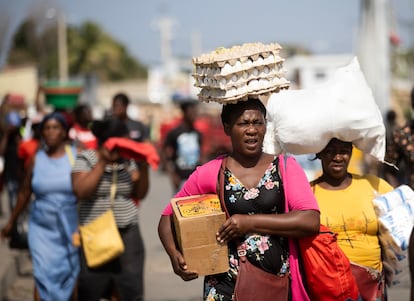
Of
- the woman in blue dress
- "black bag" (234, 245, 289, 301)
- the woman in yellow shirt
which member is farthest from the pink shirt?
the woman in blue dress

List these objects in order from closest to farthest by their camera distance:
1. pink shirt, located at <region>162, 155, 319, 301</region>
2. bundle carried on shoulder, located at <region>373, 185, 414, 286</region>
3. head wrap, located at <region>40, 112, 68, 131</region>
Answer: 1. pink shirt, located at <region>162, 155, 319, 301</region>
2. bundle carried on shoulder, located at <region>373, 185, 414, 286</region>
3. head wrap, located at <region>40, 112, 68, 131</region>

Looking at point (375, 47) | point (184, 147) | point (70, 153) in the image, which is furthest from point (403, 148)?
point (375, 47)

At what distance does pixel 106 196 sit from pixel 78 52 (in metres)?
65.1

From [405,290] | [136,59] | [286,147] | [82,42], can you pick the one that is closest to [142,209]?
[405,290]

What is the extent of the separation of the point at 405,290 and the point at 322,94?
3.92 metres

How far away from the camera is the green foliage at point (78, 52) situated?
59.8 meters

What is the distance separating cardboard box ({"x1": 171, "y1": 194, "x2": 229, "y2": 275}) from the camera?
3719 millimetres

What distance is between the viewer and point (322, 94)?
14.1 feet

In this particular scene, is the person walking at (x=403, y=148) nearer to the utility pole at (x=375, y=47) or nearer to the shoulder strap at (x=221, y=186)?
the shoulder strap at (x=221, y=186)

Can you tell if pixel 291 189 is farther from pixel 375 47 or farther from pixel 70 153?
pixel 375 47

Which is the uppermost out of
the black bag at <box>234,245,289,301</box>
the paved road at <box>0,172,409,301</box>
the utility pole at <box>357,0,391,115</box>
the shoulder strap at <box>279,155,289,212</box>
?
the utility pole at <box>357,0,391,115</box>

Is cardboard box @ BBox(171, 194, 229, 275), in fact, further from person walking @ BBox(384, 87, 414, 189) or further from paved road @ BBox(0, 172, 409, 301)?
paved road @ BBox(0, 172, 409, 301)

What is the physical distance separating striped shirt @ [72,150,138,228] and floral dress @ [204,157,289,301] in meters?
2.27

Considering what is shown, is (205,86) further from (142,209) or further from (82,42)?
(82,42)
